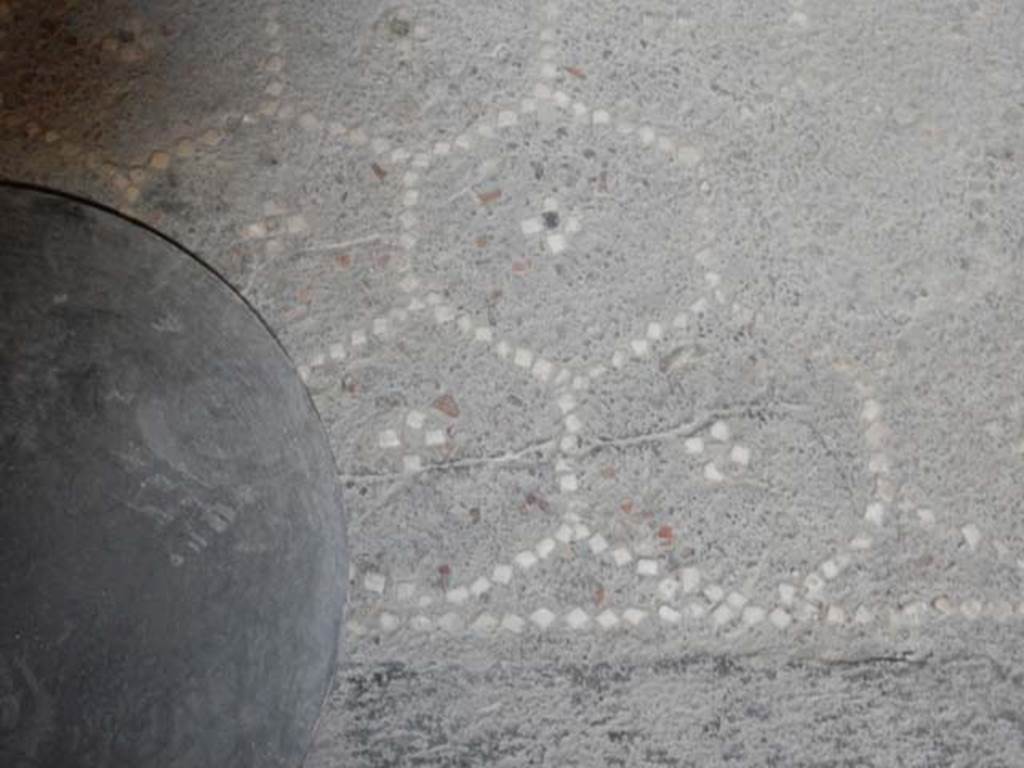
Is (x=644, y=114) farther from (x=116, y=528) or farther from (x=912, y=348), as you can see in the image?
(x=116, y=528)

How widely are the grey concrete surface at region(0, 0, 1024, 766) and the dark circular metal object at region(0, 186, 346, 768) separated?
0.25 m

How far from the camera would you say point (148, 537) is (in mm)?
1506

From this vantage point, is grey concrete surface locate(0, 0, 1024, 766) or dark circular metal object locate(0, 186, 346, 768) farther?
grey concrete surface locate(0, 0, 1024, 766)

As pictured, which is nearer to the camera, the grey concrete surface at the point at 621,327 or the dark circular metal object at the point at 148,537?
the dark circular metal object at the point at 148,537

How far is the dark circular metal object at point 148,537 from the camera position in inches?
58.3

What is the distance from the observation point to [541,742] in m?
1.77

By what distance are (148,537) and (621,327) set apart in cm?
75


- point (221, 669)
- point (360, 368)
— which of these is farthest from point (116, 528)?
point (360, 368)

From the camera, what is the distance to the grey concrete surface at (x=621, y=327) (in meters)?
1.80

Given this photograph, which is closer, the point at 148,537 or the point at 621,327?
the point at 148,537

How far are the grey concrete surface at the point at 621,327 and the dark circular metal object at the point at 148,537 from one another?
0.25 metres

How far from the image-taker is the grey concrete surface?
71.0 inches

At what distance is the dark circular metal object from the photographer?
4.86 ft

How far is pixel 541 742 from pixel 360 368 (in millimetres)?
588
